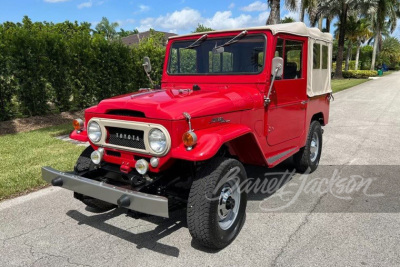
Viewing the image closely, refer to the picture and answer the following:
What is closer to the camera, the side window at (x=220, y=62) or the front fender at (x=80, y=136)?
the front fender at (x=80, y=136)

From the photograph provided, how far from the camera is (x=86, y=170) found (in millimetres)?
3520

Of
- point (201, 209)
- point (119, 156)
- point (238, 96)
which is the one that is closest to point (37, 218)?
point (119, 156)

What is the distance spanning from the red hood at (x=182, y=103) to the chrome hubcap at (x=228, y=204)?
0.73m

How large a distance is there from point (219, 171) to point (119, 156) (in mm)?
1064

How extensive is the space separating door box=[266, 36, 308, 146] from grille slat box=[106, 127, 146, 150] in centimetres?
160

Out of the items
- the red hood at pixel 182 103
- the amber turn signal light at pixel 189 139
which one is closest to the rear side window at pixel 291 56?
the red hood at pixel 182 103

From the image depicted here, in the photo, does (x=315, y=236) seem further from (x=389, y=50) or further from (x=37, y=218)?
(x=389, y=50)

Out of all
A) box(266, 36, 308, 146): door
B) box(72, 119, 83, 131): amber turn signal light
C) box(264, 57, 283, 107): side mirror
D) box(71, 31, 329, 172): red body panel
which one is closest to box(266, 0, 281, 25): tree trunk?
box(71, 31, 329, 172): red body panel

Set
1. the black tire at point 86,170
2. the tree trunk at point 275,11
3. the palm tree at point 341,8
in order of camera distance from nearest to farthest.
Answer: the black tire at point 86,170, the tree trunk at point 275,11, the palm tree at point 341,8

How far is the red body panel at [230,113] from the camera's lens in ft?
9.61

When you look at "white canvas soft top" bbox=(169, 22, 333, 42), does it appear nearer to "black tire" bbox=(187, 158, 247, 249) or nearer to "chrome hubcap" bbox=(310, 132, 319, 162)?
"chrome hubcap" bbox=(310, 132, 319, 162)

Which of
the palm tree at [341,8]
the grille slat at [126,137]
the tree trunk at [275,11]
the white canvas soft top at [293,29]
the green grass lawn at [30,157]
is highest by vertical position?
the palm tree at [341,8]

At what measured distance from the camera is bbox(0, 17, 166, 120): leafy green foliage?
866 cm

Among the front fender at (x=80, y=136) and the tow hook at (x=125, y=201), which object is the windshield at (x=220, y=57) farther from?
the tow hook at (x=125, y=201)
